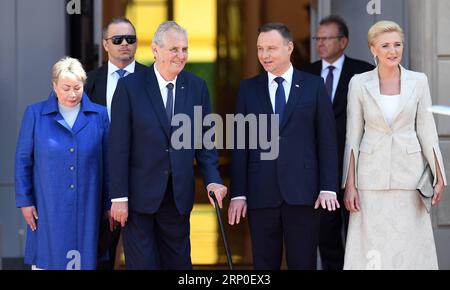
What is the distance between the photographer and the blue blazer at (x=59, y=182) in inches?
238

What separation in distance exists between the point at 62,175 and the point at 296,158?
1.37 metres

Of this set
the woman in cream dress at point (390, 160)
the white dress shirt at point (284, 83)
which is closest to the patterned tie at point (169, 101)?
the white dress shirt at point (284, 83)

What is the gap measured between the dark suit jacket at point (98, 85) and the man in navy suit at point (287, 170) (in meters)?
1.03

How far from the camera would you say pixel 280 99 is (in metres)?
6.13

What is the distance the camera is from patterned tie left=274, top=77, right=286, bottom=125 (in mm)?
6102

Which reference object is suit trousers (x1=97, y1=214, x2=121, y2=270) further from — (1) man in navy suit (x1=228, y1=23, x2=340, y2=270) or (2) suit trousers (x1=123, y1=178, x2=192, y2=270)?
Answer: (1) man in navy suit (x1=228, y1=23, x2=340, y2=270)

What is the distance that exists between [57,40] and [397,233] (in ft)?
10.6

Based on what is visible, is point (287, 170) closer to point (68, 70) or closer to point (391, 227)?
point (391, 227)

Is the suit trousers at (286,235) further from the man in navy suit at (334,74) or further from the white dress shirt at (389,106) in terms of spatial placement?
the man in navy suit at (334,74)

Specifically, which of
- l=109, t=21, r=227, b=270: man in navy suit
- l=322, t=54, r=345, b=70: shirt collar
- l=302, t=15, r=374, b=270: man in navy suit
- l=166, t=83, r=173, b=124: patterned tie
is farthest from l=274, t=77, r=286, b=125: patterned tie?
l=322, t=54, r=345, b=70: shirt collar

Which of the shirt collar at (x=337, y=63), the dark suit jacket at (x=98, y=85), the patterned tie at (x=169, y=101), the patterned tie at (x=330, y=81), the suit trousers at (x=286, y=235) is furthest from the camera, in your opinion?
the shirt collar at (x=337, y=63)

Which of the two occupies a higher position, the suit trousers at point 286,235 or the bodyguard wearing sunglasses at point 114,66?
the bodyguard wearing sunglasses at point 114,66

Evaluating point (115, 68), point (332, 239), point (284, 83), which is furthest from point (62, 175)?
point (332, 239)

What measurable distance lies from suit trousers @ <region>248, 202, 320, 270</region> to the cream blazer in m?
0.40
